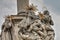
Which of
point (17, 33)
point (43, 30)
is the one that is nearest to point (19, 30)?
point (17, 33)

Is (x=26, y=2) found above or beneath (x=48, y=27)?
above

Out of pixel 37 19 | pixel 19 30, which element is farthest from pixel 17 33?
pixel 37 19

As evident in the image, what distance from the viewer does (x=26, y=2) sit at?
1928 cm

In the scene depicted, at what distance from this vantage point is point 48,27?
19.0 meters

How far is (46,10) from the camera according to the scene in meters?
19.0

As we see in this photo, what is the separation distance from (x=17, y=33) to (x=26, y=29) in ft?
1.65

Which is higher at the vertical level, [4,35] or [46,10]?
[46,10]

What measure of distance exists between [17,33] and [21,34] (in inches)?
9.7

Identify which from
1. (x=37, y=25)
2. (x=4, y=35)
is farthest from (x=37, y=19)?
(x=4, y=35)

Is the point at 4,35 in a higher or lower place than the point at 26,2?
lower

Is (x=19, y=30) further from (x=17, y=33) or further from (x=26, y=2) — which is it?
Answer: (x=26, y=2)

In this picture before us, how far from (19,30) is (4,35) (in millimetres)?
→ 891

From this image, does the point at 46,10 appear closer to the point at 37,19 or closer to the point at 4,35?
the point at 37,19

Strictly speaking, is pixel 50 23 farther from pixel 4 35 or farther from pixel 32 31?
pixel 4 35
